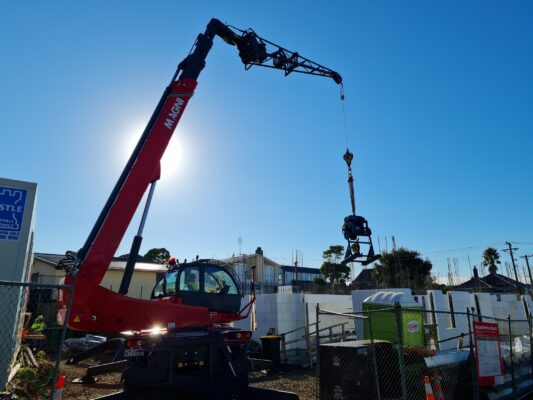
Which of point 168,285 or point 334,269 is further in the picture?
point 334,269

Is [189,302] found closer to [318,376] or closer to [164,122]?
[318,376]

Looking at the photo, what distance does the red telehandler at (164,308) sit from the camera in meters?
6.00

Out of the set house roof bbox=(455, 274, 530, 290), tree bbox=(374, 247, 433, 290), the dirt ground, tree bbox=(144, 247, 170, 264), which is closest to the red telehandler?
the dirt ground

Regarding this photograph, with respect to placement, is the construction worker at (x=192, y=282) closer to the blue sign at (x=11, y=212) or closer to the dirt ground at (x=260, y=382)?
the dirt ground at (x=260, y=382)

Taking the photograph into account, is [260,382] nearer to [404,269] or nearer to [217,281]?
[217,281]

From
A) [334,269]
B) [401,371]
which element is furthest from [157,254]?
[401,371]

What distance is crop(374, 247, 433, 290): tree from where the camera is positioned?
38.8 metres

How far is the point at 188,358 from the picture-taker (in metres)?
6.26

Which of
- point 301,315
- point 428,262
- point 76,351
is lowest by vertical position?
point 76,351

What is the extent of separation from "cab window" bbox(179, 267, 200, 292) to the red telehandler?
0.06ft

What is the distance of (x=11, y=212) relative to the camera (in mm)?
7422

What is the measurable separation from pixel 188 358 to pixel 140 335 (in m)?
0.84

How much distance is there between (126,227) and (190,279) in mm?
1580

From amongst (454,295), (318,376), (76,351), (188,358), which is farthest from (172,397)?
(454,295)
